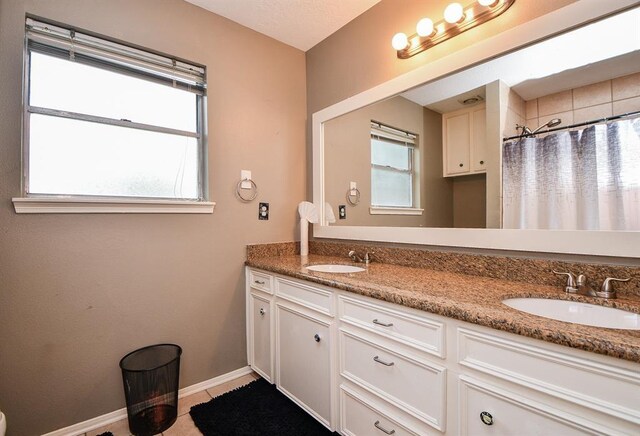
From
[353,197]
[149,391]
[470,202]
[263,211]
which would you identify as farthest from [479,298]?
[149,391]

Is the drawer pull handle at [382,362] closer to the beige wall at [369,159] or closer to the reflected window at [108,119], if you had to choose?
the beige wall at [369,159]

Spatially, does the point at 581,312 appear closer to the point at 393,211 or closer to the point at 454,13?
the point at 393,211

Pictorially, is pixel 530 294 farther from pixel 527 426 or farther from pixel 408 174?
pixel 408 174

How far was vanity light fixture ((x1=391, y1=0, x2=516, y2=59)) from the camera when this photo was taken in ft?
4.31

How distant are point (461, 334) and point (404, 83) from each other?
1329mm

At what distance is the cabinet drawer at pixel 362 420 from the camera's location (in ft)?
3.70

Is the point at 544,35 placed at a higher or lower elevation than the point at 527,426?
higher

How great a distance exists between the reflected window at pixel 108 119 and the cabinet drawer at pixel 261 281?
2.02 ft

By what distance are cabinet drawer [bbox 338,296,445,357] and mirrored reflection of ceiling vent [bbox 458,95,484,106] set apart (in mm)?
1034

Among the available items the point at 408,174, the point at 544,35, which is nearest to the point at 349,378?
the point at 408,174

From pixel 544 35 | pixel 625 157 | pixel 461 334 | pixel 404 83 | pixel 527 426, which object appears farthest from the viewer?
pixel 404 83

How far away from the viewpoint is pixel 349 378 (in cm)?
129

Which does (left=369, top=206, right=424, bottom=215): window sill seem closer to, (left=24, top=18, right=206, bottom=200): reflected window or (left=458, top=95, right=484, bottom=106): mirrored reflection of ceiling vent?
(left=458, top=95, right=484, bottom=106): mirrored reflection of ceiling vent

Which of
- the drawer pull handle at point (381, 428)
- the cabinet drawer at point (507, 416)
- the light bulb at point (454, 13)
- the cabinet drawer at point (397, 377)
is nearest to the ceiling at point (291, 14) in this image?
the light bulb at point (454, 13)
